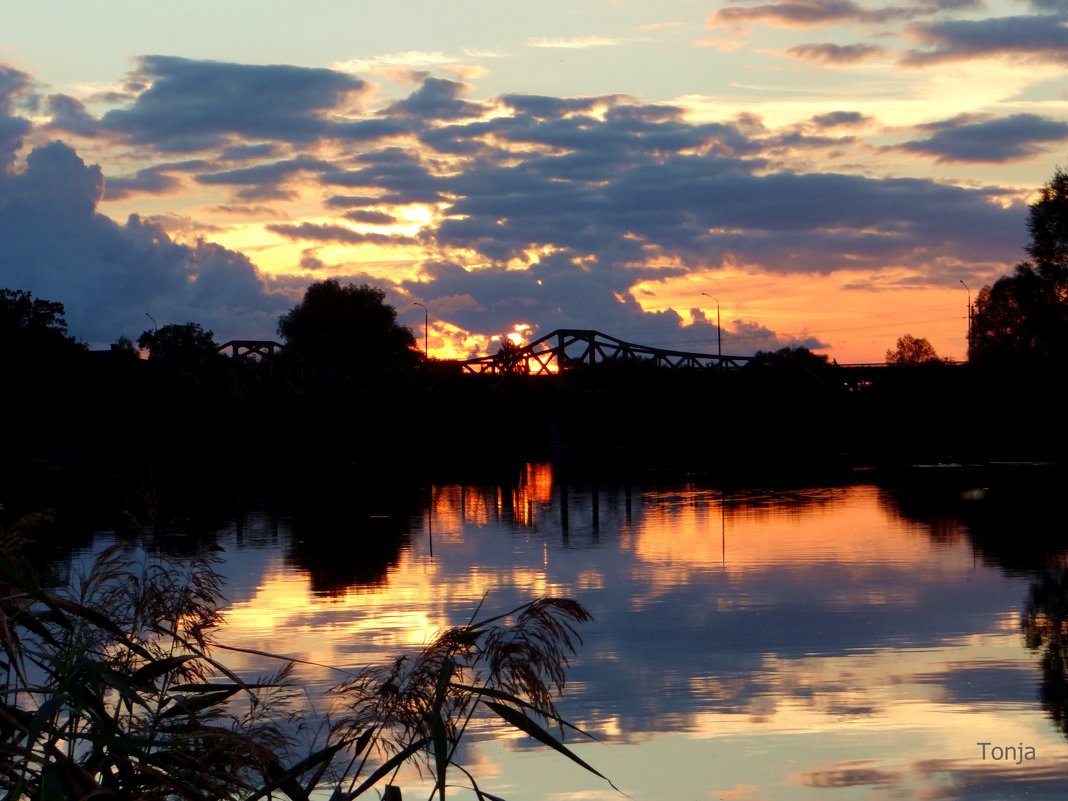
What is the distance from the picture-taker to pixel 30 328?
68.9 m

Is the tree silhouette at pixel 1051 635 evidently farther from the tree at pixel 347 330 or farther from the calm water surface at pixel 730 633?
the tree at pixel 347 330

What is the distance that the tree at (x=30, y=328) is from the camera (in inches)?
2464

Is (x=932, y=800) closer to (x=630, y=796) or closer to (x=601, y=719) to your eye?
(x=630, y=796)

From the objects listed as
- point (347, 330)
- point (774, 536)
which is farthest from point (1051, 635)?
point (347, 330)

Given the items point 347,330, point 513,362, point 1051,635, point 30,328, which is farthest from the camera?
point 347,330

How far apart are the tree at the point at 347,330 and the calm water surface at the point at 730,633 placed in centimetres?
13465

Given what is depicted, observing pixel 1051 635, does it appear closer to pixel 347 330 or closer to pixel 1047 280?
pixel 1047 280

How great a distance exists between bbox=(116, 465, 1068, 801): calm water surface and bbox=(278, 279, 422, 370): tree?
135 metres

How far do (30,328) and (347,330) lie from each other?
3906 inches

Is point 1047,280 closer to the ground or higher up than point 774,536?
higher up

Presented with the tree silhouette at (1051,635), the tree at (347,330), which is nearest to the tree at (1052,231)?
the tree silhouette at (1051,635)

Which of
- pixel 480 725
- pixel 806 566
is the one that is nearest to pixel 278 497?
pixel 806 566

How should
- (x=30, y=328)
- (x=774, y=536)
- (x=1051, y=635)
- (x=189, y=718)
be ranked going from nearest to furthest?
(x=189, y=718), (x=1051, y=635), (x=774, y=536), (x=30, y=328)

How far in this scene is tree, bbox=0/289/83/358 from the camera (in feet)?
205
